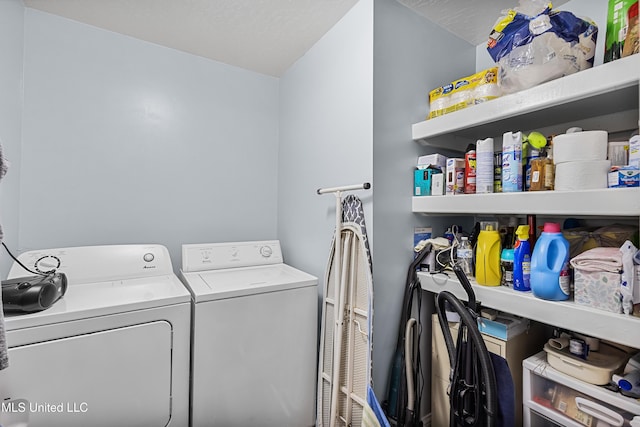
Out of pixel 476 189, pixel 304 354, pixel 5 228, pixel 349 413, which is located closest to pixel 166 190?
pixel 5 228

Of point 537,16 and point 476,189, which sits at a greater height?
point 537,16

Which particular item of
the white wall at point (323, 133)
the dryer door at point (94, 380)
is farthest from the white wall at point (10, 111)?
the white wall at point (323, 133)

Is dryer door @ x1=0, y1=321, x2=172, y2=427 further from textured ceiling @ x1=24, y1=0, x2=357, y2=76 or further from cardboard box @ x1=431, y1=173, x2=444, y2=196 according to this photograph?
textured ceiling @ x1=24, y1=0, x2=357, y2=76

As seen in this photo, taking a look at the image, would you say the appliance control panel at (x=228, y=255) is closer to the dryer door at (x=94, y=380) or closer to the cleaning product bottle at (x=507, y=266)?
the dryer door at (x=94, y=380)

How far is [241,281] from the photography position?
5.40ft

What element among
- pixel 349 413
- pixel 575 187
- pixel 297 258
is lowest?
pixel 349 413

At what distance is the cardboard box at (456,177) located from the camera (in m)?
1.47

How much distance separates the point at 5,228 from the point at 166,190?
2.66ft

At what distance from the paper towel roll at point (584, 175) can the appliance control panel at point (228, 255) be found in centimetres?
167

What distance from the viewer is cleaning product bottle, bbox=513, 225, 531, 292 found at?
3.92ft

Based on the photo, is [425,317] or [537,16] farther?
[425,317]

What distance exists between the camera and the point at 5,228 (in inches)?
57.1

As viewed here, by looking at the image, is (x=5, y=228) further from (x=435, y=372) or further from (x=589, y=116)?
(x=589, y=116)

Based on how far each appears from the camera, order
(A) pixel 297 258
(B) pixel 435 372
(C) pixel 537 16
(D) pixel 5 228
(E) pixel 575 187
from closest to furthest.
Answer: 1. (E) pixel 575 187
2. (C) pixel 537 16
3. (D) pixel 5 228
4. (B) pixel 435 372
5. (A) pixel 297 258
